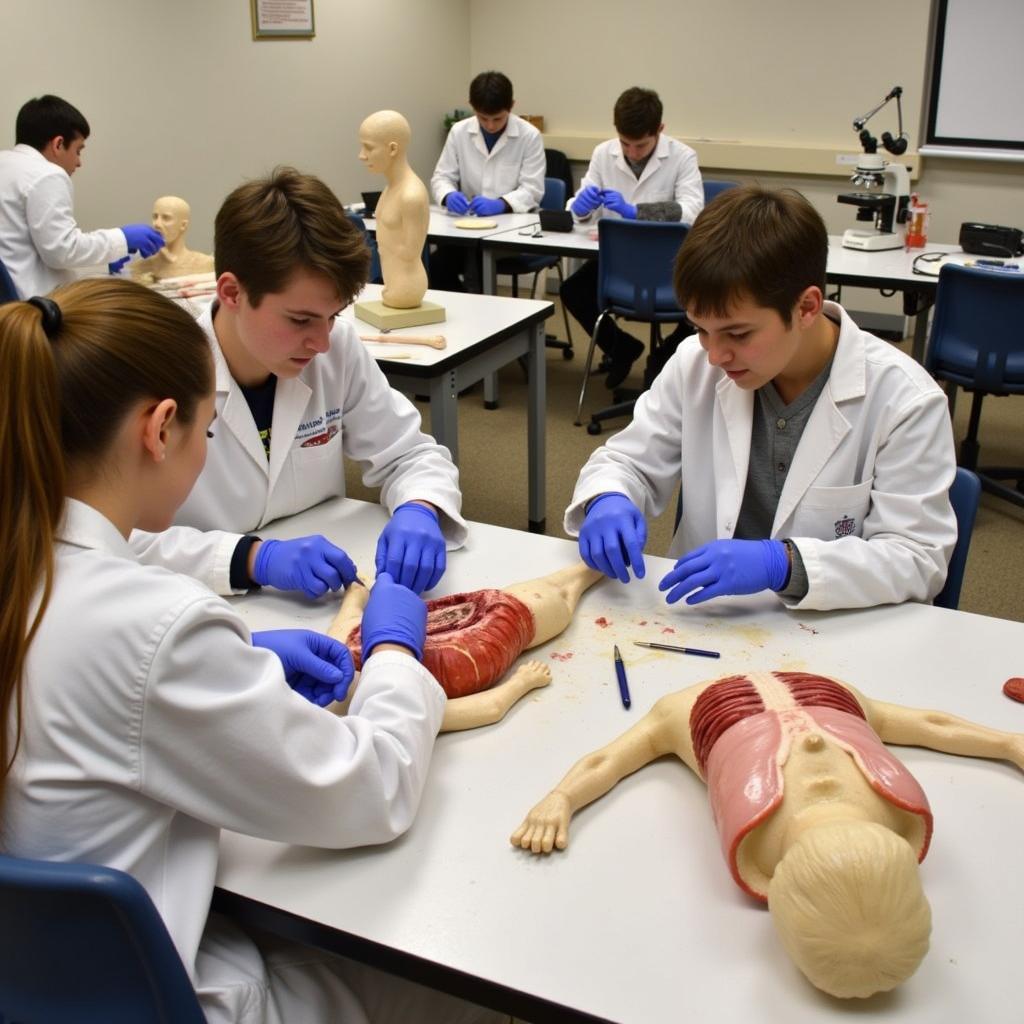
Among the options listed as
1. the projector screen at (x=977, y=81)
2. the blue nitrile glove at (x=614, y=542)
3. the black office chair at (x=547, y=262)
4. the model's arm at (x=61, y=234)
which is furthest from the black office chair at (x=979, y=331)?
the model's arm at (x=61, y=234)

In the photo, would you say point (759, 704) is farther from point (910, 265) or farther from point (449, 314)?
point (910, 265)

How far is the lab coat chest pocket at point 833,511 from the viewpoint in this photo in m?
1.59

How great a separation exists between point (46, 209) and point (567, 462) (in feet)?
6.87

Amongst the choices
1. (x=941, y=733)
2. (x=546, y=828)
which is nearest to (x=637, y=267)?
(x=941, y=733)

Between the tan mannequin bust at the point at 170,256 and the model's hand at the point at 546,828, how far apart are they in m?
2.90

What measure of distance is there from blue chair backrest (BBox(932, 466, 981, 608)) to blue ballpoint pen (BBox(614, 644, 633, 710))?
Result: 1.96ft

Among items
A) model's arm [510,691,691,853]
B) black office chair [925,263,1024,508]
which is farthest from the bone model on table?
model's arm [510,691,691,853]

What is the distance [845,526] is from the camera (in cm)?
162

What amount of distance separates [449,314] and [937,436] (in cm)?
→ 184

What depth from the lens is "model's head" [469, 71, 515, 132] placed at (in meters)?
4.92

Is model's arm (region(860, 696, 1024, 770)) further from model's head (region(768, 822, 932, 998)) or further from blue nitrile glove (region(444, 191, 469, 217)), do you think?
blue nitrile glove (region(444, 191, 469, 217))

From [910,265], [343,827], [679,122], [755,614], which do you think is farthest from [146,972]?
[679,122]

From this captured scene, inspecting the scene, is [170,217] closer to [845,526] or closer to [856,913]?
[845,526]

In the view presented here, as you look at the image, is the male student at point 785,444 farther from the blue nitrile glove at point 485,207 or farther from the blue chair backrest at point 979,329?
the blue nitrile glove at point 485,207
